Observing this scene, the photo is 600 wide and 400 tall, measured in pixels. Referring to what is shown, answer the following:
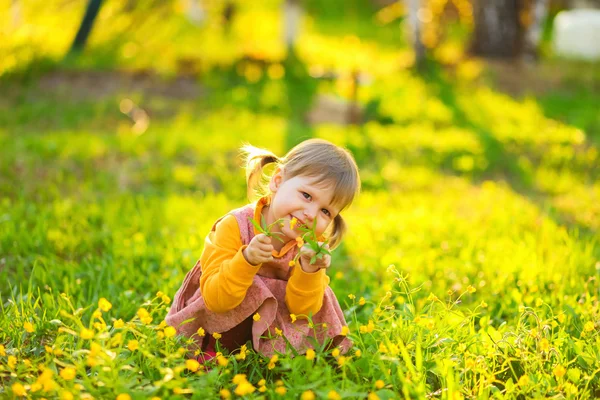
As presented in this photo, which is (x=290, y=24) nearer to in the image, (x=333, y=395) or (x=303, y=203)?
(x=303, y=203)

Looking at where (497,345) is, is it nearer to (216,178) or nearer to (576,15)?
(216,178)

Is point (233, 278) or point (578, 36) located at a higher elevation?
point (233, 278)

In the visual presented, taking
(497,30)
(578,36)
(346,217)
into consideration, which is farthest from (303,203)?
(578,36)

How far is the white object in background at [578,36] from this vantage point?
12070 millimetres

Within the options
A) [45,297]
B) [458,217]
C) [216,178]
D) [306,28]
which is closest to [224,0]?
[306,28]

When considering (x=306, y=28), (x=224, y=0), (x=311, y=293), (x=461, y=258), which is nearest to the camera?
(x=311, y=293)

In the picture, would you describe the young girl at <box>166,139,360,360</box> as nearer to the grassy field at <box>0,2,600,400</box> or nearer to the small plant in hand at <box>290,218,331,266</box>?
the small plant in hand at <box>290,218,331,266</box>

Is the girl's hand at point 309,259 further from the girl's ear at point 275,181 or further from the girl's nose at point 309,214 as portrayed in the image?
the girl's ear at point 275,181

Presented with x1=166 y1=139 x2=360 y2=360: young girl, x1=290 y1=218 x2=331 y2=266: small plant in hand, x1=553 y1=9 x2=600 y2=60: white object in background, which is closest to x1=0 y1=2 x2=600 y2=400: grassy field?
x1=166 y1=139 x2=360 y2=360: young girl

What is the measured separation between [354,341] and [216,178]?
11.1ft

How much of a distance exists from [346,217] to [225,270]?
2677mm

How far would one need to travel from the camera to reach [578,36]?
1232 cm

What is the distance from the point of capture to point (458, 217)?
201 inches

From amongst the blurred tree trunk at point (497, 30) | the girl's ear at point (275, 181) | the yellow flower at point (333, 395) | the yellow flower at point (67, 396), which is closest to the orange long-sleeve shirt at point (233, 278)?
the girl's ear at point (275, 181)
